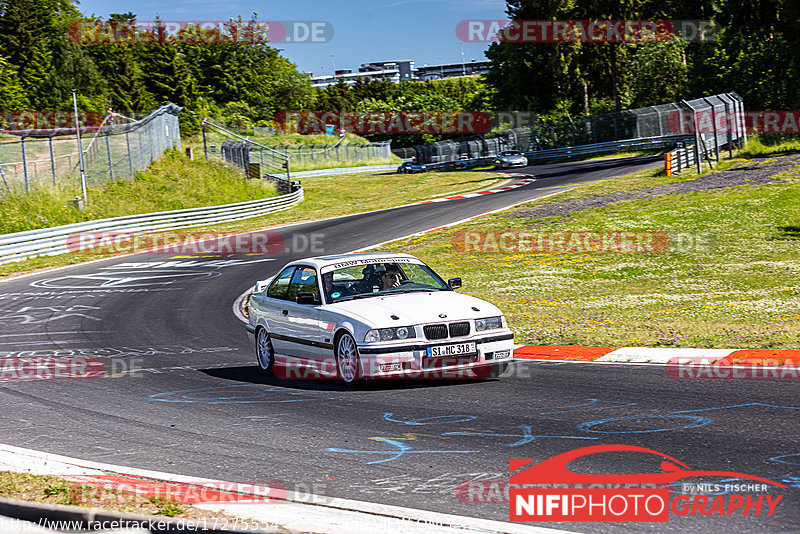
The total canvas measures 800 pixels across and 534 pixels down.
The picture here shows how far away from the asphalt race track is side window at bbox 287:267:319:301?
1.16 m

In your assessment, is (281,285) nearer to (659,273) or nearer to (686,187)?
(659,273)

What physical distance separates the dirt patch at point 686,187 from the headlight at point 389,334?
1961 cm

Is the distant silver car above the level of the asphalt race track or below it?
above

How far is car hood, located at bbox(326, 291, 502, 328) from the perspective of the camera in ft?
30.0

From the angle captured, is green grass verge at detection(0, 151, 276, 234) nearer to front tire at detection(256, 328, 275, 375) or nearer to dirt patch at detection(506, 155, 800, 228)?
dirt patch at detection(506, 155, 800, 228)

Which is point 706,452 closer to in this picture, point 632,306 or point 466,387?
point 466,387

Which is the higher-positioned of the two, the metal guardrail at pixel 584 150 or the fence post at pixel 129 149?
the fence post at pixel 129 149

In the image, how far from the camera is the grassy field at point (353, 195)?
29.2m

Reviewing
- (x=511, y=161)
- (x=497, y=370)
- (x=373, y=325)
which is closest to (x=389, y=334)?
(x=373, y=325)

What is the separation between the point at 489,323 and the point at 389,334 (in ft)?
3.92

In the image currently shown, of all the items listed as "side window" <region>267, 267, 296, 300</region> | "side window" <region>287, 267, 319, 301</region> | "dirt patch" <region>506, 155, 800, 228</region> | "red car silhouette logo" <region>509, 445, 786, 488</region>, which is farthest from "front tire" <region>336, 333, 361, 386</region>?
"dirt patch" <region>506, 155, 800, 228</region>

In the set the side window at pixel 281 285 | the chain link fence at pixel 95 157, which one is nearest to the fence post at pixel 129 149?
the chain link fence at pixel 95 157

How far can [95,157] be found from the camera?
1489 inches

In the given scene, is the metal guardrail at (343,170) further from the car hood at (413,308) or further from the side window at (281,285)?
the car hood at (413,308)
